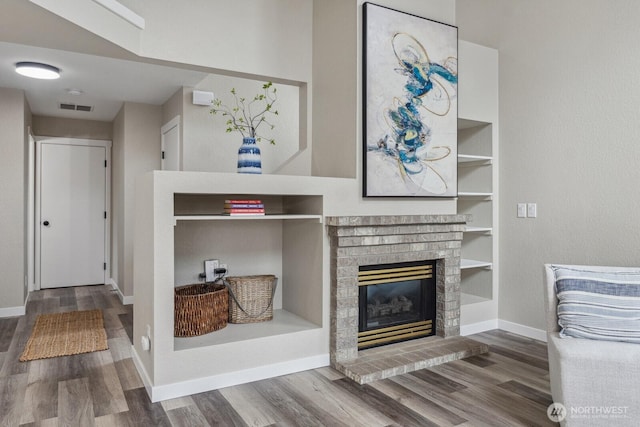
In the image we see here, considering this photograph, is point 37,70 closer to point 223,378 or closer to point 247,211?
point 247,211

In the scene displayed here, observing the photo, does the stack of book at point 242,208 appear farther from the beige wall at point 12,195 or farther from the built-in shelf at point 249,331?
the beige wall at point 12,195

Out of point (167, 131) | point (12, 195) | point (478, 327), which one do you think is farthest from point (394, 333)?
point (12, 195)

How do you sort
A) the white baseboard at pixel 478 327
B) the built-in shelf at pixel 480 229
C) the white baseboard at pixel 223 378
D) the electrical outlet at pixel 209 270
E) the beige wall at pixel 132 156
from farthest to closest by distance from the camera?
the beige wall at pixel 132 156, the built-in shelf at pixel 480 229, the white baseboard at pixel 478 327, the electrical outlet at pixel 209 270, the white baseboard at pixel 223 378

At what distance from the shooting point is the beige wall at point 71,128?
19.5 ft

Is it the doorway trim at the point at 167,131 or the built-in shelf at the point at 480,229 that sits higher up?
the doorway trim at the point at 167,131

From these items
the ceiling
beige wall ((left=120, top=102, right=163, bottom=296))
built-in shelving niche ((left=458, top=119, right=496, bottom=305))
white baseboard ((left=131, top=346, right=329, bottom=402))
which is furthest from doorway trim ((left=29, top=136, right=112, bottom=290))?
built-in shelving niche ((left=458, top=119, right=496, bottom=305))

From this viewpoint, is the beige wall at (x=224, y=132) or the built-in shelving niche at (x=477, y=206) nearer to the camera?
the built-in shelving niche at (x=477, y=206)

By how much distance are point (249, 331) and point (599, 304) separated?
2.01 metres

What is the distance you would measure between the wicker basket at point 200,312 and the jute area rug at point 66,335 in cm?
105

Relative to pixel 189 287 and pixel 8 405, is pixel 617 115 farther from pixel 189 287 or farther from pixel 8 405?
pixel 8 405

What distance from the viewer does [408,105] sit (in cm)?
326

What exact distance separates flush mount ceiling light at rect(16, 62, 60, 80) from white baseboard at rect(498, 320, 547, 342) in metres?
4.56

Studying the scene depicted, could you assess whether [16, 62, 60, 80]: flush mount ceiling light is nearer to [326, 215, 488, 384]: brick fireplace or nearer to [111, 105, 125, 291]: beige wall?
[111, 105, 125, 291]: beige wall

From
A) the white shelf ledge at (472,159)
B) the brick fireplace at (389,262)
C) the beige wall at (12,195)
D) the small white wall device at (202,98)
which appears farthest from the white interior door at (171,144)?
the white shelf ledge at (472,159)
